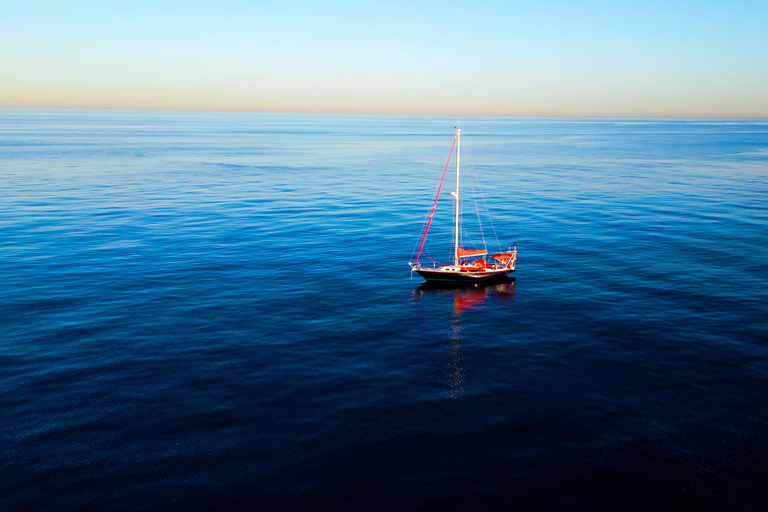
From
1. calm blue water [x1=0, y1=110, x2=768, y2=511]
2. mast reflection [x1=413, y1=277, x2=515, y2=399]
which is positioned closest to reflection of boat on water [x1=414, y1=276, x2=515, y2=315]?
mast reflection [x1=413, y1=277, x2=515, y2=399]

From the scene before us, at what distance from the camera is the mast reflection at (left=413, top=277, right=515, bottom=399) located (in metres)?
51.2

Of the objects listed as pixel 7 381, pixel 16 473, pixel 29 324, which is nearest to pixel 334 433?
pixel 16 473

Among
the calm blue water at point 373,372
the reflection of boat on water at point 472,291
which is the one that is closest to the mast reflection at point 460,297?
the reflection of boat on water at point 472,291

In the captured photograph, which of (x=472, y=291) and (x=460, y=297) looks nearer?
(x=460, y=297)

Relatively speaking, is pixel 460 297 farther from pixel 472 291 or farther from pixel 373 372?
pixel 373 372

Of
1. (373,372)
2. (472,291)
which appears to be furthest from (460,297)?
(373,372)

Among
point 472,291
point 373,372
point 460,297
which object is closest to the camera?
point 373,372

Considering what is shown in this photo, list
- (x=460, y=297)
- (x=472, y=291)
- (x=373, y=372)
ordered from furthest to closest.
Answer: (x=472, y=291) < (x=460, y=297) < (x=373, y=372)

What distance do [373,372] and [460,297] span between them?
24829mm

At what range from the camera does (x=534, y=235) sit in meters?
97.4

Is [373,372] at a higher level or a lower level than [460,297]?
higher

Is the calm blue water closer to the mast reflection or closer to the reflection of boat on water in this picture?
the mast reflection

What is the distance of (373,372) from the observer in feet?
154

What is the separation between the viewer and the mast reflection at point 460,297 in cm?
5122
